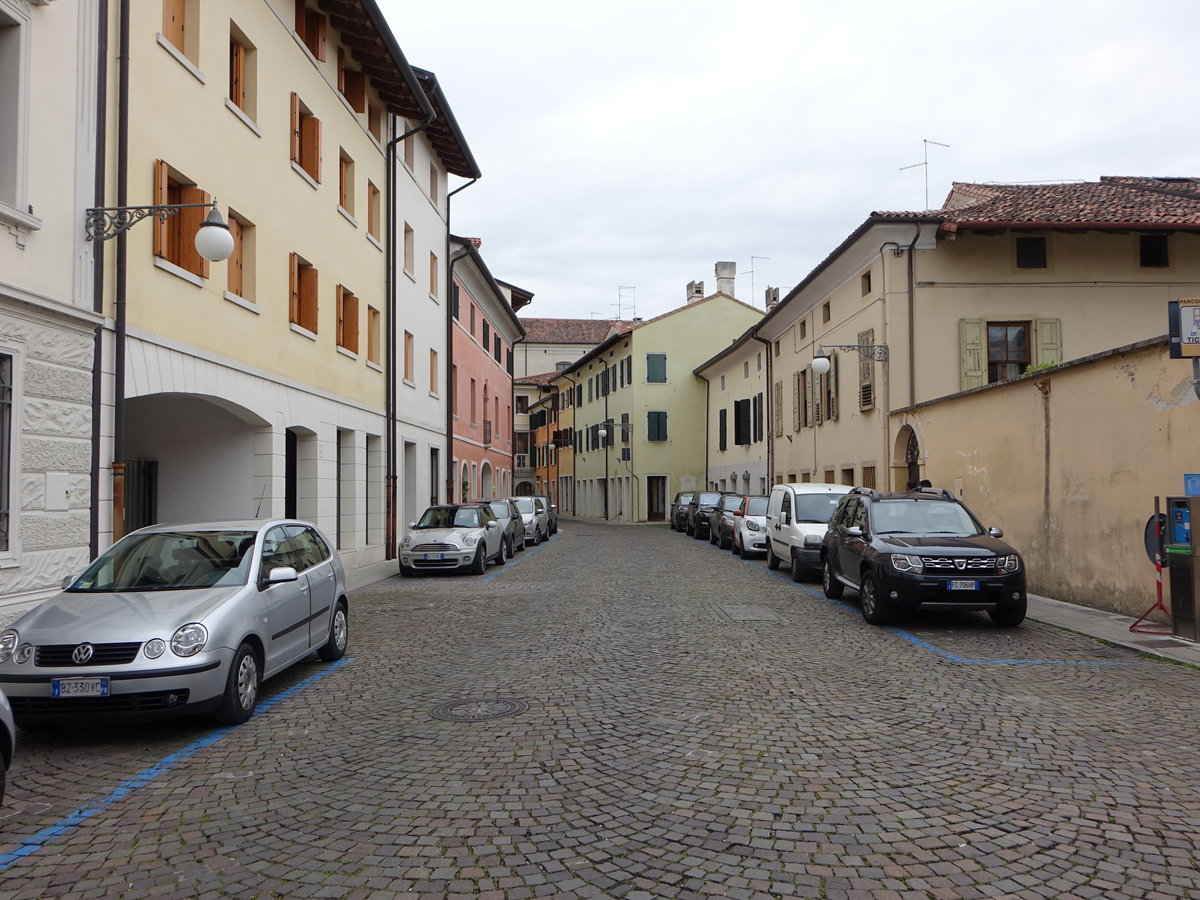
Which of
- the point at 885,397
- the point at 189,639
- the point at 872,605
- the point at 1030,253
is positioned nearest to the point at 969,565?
the point at 872,605

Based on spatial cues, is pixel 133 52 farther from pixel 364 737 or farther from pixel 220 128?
pixel 364 737

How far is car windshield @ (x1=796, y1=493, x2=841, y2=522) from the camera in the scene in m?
16.9

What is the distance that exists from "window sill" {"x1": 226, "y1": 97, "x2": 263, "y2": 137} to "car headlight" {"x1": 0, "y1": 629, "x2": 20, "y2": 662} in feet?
33.3

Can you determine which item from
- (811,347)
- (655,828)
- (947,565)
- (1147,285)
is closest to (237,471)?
(947,565)

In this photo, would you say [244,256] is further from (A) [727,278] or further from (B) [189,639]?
(A) [727,278]

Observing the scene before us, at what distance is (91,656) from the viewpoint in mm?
5734

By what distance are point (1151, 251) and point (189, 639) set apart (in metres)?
22.7

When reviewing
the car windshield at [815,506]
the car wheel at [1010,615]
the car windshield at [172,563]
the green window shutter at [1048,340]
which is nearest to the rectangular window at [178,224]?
the car windshield at [172,563]

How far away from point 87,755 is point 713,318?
152 ft

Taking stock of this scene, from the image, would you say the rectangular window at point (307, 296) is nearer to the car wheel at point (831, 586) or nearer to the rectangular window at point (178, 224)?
the rectangular window at point (178, 224)

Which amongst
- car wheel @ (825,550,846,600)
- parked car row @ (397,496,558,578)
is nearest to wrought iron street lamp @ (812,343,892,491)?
car wheel @ (825,550,846,600)

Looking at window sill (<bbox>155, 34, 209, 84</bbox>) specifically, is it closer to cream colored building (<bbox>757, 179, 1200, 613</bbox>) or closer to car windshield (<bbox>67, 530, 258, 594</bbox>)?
car windshield (<bbox>67, 530, 258, 594</bbox>)

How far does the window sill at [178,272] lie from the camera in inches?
449

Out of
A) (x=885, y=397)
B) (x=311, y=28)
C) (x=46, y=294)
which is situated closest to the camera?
(x=46, y=294)
